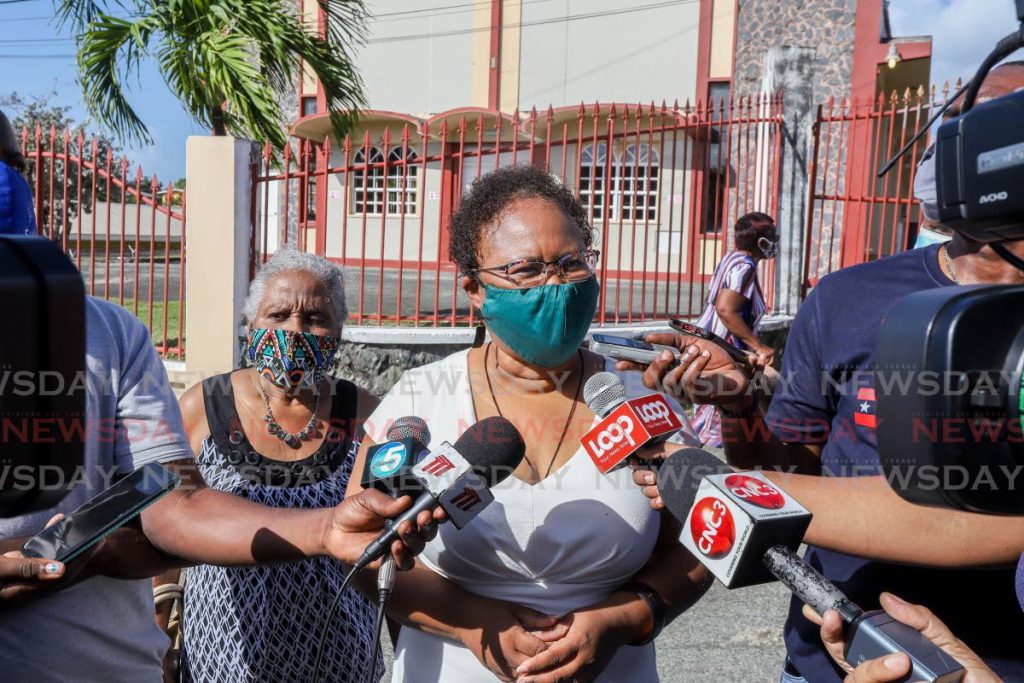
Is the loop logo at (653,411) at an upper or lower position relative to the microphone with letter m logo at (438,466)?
upper

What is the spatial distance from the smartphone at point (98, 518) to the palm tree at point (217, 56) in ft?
21.2

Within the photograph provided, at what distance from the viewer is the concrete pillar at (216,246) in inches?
260

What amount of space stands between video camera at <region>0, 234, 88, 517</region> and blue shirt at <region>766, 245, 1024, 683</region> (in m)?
1.60

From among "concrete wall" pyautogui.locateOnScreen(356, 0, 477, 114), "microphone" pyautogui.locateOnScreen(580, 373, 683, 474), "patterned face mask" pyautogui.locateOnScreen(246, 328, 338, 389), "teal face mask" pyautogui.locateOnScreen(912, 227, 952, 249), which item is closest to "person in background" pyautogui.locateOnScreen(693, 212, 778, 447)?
"teal face mask" pyautogui.locateOnScreen(912, 227, 952, 249)

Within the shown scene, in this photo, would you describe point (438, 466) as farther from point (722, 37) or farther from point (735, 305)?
point (722, 37)

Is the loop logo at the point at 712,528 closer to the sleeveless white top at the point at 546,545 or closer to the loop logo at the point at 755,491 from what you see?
the loop logo at the point at 755,491

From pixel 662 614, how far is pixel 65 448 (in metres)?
1.56

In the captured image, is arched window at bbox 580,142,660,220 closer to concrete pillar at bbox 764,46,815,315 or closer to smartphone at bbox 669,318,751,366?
smartphone at bbox 669,318,751,366

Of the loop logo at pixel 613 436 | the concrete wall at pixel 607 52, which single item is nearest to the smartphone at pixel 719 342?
the loop logo at pixel 613 436

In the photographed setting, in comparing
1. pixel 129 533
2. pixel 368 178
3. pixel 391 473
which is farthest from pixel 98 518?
pixel 368 178

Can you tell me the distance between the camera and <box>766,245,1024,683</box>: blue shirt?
5.96 ft

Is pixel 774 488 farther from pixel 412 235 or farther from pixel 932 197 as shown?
pixel 412 235

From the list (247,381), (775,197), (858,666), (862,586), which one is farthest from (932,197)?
(775,197)

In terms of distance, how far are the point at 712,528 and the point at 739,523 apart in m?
0.08
